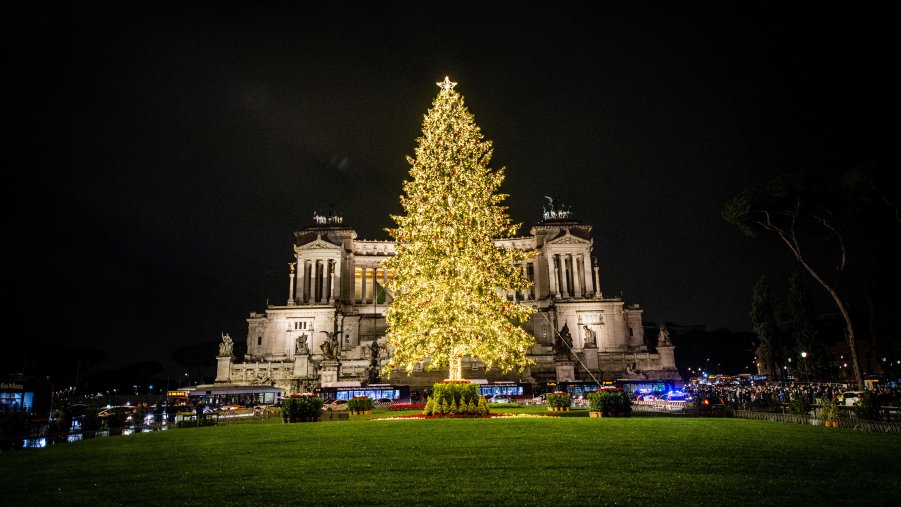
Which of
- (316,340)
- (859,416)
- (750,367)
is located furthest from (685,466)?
(750,367)

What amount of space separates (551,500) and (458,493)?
160 centimetres

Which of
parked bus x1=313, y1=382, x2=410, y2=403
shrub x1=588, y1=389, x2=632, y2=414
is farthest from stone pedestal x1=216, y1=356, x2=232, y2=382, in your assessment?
shrub x1=588, y1=389, x2=632, y2=414

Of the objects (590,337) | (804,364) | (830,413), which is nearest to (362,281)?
(590,337)

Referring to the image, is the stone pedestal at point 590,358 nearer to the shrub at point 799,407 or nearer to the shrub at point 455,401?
the shrub at point 799,407

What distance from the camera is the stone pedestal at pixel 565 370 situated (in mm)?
62562

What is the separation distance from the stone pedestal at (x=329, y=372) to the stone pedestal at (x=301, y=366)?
9.55 metres

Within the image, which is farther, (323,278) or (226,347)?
(323,278)

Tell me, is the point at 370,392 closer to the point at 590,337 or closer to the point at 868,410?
the point at 868,410

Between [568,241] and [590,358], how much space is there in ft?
93.6

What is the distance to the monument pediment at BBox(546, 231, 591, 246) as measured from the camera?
314ft

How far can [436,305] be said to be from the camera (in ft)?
89.7

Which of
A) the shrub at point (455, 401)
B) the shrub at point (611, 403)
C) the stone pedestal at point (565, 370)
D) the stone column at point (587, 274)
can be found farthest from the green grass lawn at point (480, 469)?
the stone column at point (587, 274)

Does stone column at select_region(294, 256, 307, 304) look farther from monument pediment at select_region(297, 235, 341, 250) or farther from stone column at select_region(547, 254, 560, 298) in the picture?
stone column at select_region(547, 254, 560, 298)

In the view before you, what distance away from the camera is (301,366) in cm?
6969
